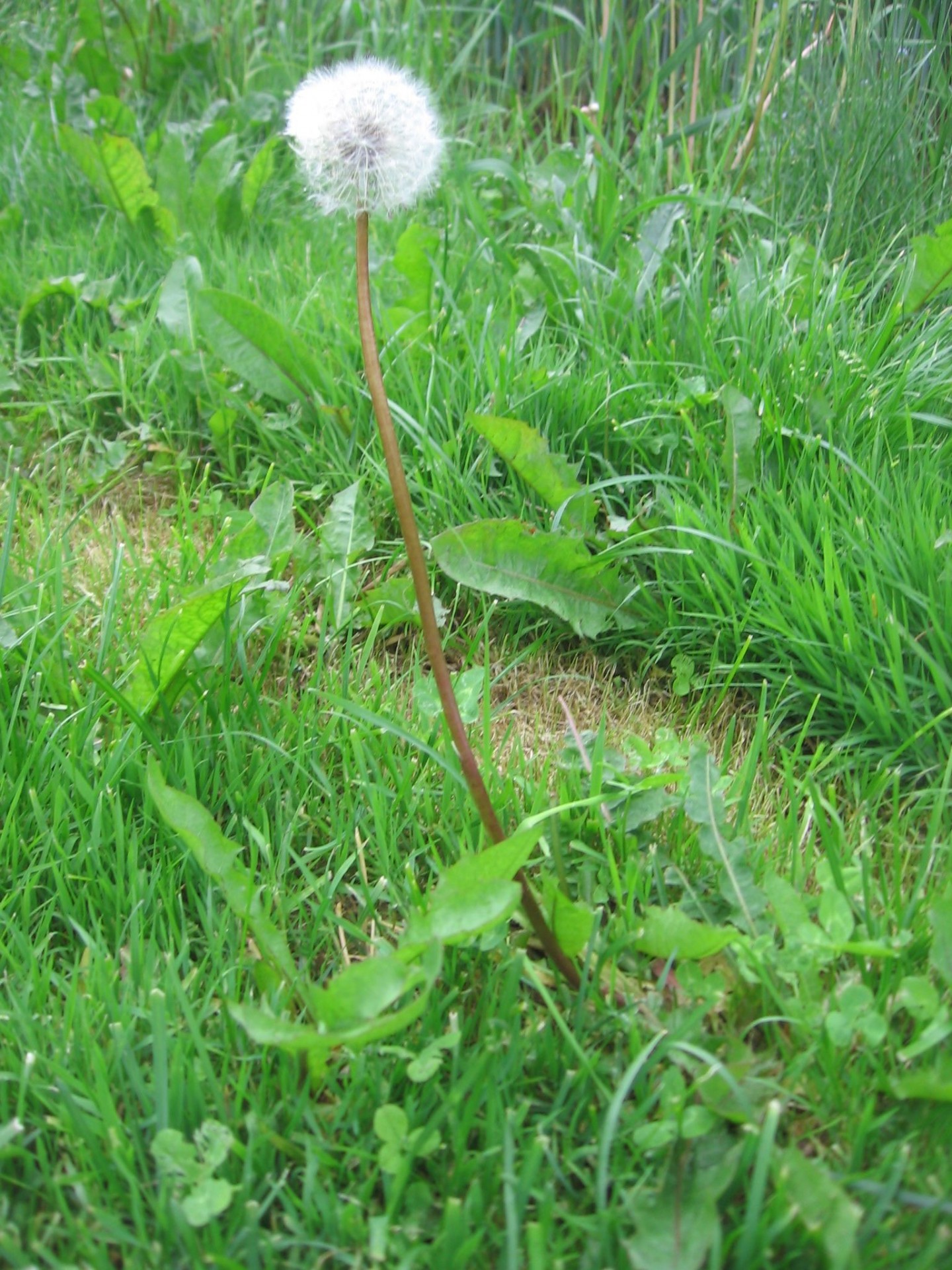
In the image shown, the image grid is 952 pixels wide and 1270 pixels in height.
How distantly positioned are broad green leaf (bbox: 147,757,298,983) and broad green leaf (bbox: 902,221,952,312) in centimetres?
183

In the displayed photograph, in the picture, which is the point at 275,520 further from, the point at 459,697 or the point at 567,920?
the point at 567,920

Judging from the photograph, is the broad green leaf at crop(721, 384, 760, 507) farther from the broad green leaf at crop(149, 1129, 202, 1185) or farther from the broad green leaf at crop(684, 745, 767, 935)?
the broad green leaf at crop(149, 1129, 202, 1185)

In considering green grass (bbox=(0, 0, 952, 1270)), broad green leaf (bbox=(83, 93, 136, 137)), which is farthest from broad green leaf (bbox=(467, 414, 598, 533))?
broad green leaf (bbox=(83, 93, 136, 137))

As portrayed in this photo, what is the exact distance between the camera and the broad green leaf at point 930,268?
2.14 meters

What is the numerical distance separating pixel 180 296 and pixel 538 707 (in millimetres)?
1417

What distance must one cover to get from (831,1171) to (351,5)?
3824 millimetres

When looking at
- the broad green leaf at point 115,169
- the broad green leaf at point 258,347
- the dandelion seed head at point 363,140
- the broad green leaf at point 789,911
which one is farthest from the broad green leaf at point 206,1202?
the broad green leaf at point 115,169

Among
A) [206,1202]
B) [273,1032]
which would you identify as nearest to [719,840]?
[273,1032]

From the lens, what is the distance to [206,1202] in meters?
1.06

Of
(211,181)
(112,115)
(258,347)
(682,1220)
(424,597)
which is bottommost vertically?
(682,1220)

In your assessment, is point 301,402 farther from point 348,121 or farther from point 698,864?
point 698,864

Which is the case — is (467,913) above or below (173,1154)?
above

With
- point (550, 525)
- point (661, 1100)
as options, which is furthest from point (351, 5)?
point (661, 1100)

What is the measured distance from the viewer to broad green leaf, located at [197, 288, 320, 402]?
7.18 feet
